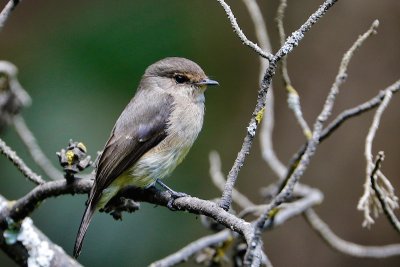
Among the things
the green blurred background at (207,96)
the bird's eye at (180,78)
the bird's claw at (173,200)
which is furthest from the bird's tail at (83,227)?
the green blurred background at (207,96)

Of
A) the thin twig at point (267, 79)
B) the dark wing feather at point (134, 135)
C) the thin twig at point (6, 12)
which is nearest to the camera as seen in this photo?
the thin twig at point (267, 79)

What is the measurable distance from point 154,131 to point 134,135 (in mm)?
136

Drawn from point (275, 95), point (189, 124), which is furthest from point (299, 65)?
point (189, 124)

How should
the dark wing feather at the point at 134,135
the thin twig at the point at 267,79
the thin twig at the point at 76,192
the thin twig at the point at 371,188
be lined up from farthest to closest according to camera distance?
1. the dark wing feather at the point at 134,135
2. the thin twig at the point at 76,192
3. the thin twig at the point at 371,188
4. the thin twig at the point at 267,79

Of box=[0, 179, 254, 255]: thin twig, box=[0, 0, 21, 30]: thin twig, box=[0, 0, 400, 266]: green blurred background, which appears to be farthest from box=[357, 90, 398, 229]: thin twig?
box=[0, 0, 400, 266]: green blurred background

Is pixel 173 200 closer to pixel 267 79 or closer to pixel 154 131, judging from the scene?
pixel 267 79

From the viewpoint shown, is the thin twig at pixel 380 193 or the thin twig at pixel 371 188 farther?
the thin twig at pixel 371 188

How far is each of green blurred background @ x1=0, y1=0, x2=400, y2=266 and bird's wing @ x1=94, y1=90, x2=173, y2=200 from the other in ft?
3.99

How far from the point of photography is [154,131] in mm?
4023

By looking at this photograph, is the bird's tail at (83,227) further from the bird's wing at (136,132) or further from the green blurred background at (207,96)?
the green blurred background at (207,96)

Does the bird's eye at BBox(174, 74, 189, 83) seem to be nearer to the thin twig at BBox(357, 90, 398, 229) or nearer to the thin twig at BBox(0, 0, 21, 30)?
the thin twig at BBox(0, 0, 21, 30)

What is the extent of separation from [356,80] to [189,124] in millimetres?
2086

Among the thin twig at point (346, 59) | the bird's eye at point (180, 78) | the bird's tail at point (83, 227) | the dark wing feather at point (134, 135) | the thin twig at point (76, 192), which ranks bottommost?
the bird's tail at point (83, 227)

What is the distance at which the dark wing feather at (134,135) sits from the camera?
11.7ft
